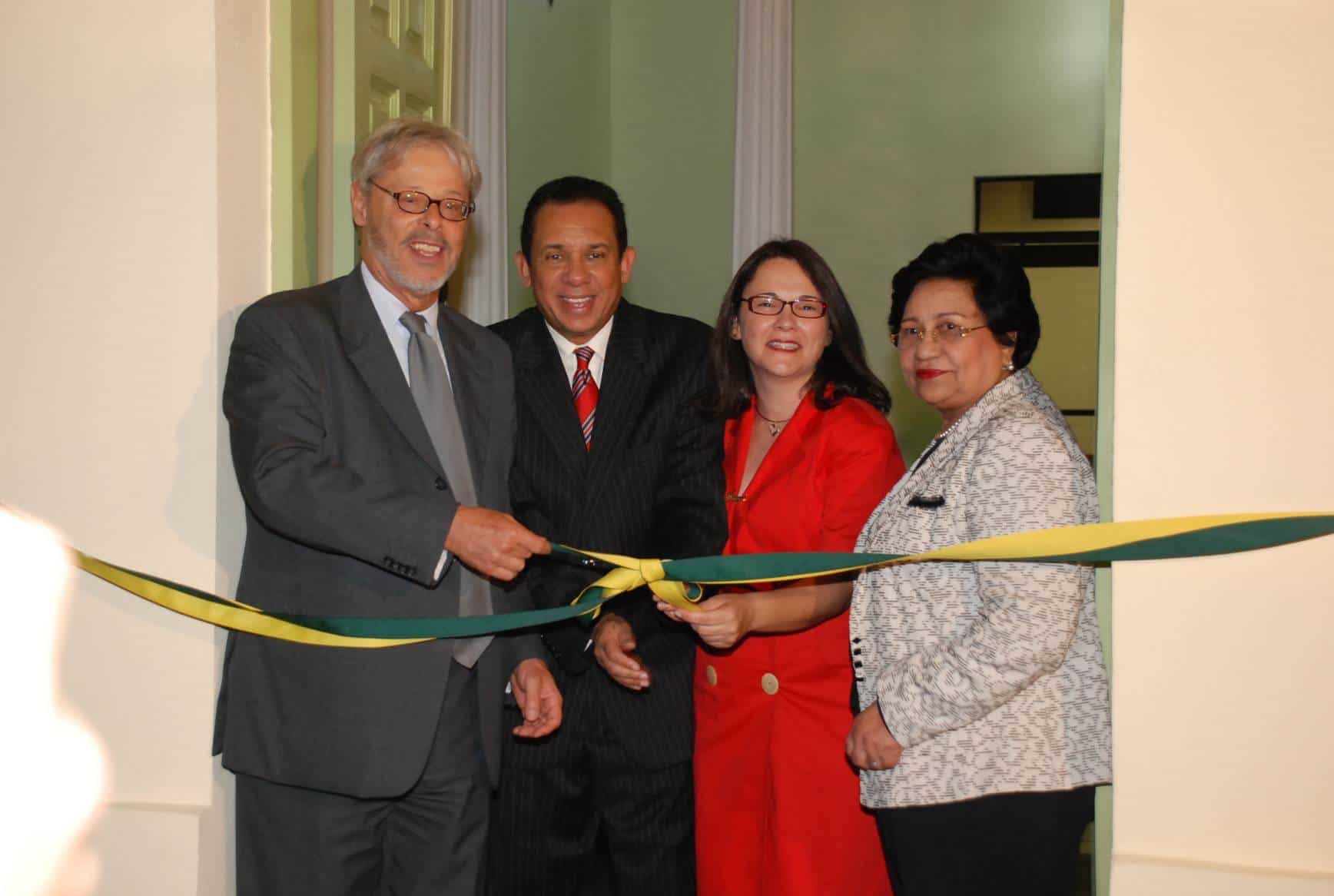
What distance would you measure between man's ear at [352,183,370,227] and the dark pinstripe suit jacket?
53 centimetres

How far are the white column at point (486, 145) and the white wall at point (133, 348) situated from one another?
1.84 metres

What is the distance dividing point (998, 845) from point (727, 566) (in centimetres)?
76

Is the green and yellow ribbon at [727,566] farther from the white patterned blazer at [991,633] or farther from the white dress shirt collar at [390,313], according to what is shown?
the white dress shirt collar at [390,313]

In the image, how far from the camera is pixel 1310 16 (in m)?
2.10

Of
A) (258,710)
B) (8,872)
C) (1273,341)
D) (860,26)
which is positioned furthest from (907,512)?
(860,26)

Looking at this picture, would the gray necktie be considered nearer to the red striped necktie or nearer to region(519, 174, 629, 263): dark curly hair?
the red striped necktie

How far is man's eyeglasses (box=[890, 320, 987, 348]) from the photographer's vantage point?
2479 mm

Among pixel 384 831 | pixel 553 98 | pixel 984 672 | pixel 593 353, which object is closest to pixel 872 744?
pixel 984 672

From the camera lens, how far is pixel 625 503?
2842 mm

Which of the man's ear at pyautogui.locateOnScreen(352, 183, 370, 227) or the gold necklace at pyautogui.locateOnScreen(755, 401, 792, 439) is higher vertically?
the man's ear at pyautogui.locateOnScreen(352, 183, 370, 227)

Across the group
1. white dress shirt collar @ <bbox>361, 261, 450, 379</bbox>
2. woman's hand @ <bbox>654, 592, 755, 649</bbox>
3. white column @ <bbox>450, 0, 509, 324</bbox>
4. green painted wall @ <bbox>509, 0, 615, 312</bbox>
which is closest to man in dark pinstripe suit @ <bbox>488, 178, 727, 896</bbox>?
woman's hand @ <bbox>654, 592, 755, 649</bbox>

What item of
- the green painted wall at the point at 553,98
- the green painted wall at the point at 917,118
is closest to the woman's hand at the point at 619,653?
the green painted wall at the point at 553,98

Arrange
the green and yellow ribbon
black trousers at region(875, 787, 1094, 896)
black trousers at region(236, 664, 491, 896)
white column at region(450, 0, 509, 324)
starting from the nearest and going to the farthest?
1. the green and yellow ribbon
2. black trousers at region(875, 787, 1094, 896)
3. black trousers at region(236, 664, 491, 896)
4. white column at region(450, 0, 509, 324)

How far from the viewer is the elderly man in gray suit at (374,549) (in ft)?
7.55
